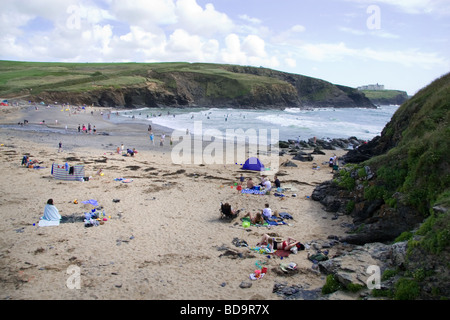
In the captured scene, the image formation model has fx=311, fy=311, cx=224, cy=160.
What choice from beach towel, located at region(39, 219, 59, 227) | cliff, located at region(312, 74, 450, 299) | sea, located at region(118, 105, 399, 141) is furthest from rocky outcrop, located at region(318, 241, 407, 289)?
sea, located at region(118, 105, 399, 141)

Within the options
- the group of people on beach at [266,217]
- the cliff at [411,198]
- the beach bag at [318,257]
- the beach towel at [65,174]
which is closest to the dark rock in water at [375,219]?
the cliff at [411,198]

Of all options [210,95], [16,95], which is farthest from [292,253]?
[210,95]

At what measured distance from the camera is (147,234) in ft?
37.1

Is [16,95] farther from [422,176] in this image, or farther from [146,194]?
[422,176]

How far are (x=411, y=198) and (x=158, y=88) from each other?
301 ft

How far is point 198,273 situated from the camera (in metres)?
8.84

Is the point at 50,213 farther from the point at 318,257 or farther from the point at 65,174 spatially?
the point at 318,257

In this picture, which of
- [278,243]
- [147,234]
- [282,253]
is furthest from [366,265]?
[147,234]

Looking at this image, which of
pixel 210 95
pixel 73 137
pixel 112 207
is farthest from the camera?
pixel 210 95

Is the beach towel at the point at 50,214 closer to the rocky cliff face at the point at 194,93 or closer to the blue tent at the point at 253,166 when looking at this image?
the blue tent at the point at 253,166

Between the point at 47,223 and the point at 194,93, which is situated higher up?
the point at 194,93

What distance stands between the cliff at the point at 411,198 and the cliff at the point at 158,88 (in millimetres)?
75656

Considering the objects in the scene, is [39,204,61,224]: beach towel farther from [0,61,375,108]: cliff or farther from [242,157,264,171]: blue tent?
[0,61,375,108]: cliff
